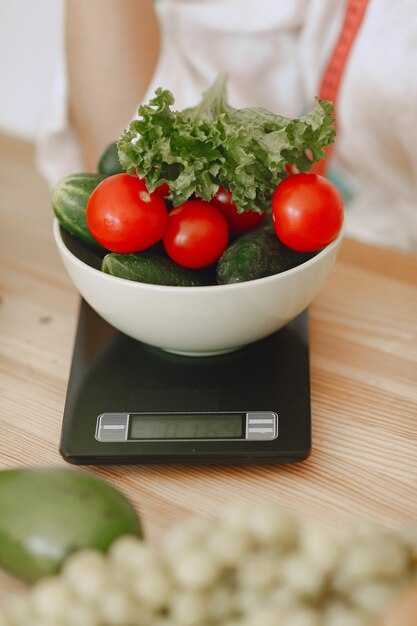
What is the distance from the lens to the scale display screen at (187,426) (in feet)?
2.24

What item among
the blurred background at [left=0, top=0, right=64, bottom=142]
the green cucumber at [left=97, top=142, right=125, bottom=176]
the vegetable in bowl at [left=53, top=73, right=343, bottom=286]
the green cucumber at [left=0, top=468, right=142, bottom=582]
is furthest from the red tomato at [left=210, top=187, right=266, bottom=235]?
the blurred background at [left=0, top=0, right=64, bottom=142]

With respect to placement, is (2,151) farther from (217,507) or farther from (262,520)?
(262,520)

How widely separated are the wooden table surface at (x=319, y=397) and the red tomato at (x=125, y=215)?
193mm

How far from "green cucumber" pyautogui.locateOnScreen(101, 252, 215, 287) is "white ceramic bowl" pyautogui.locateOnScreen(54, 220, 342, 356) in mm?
13

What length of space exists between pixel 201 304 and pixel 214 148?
0.14 meters

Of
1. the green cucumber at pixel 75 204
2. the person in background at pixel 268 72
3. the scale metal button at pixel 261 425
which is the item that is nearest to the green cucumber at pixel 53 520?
the scale metal button at pixel 261 425

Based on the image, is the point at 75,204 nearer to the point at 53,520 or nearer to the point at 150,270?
the point at 150,270

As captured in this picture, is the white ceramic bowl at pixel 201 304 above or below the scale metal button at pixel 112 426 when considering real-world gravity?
above

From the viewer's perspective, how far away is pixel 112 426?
0.70 metres

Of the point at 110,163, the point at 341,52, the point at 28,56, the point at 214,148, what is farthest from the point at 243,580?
the point at 28,56

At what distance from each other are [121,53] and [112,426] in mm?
666

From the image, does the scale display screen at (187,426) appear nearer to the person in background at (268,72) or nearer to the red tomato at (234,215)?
the red tomato at (234,215)

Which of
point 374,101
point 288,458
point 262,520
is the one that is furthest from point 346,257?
point 262,520

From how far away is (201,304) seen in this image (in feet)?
2.18
